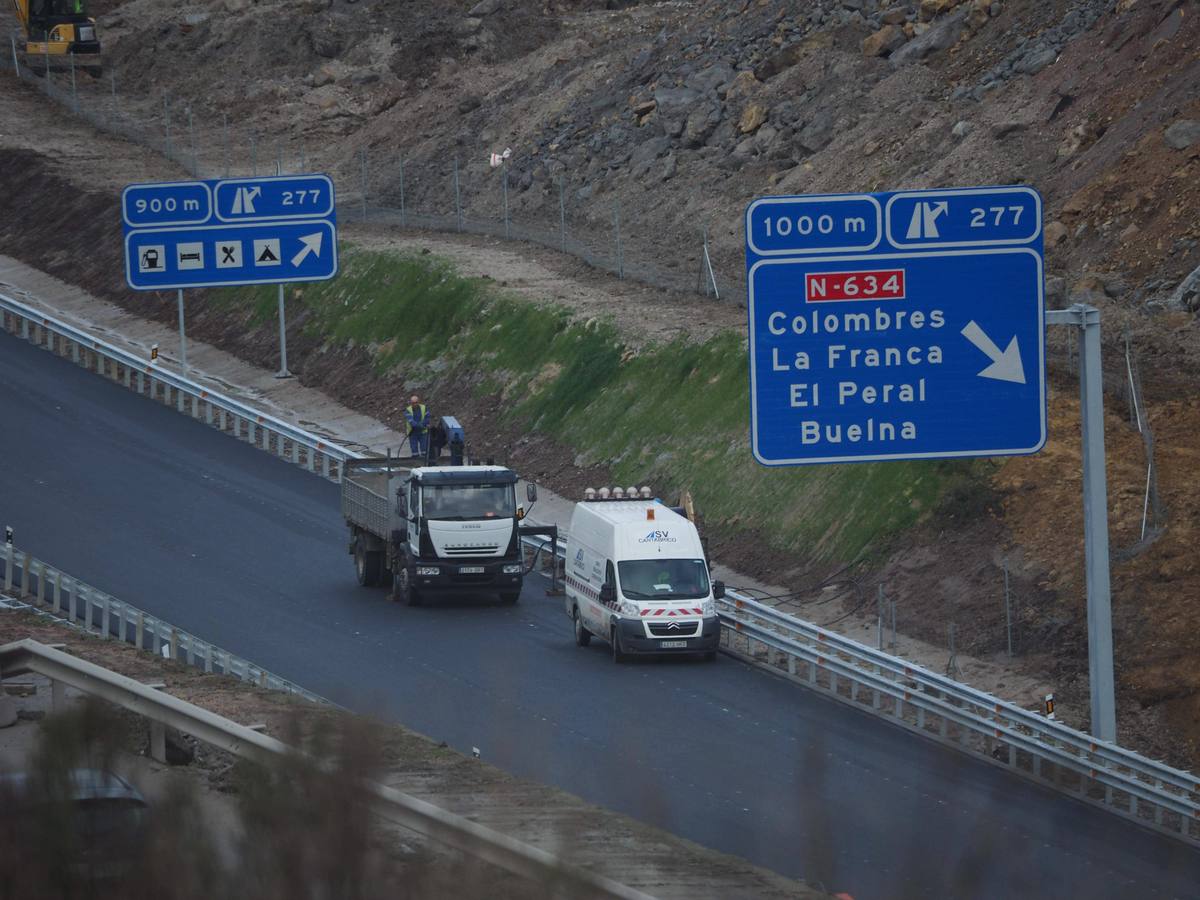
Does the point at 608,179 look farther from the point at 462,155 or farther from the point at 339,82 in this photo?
the point at 339,82

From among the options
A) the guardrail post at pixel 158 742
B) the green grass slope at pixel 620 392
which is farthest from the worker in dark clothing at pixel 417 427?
the guardrail post at pixel 158 742

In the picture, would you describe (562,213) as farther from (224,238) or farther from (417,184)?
(224,238)

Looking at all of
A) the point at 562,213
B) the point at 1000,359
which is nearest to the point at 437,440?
the point at 562,213

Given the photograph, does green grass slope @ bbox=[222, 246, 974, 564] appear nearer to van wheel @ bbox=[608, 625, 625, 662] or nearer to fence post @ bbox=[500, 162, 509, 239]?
fence post @ bbox=[500, 162, 509, 239]

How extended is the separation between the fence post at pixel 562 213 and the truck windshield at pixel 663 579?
26598 mm

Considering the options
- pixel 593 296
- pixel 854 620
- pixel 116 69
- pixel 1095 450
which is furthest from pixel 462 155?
pixel 1095 450

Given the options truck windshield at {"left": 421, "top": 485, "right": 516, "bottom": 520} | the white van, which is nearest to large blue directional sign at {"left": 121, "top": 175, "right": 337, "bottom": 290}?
truck windshield at {"left": 421, "top": 485, "right": 516, "bottom": 520}

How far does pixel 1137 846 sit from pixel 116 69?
73054 mm

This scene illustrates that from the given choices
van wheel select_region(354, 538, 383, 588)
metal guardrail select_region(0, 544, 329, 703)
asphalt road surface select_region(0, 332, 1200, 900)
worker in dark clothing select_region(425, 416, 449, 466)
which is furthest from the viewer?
worker in dark clothing select_region(425, 416, 449, 466)

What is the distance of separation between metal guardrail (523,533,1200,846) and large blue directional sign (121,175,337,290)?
35.0ft

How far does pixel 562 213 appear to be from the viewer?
5444cm

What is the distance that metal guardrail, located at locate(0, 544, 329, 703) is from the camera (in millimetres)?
25391

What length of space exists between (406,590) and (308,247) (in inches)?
275

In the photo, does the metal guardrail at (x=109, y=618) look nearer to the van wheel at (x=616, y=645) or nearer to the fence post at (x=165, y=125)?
the van wheel at (x=616, y=645)
